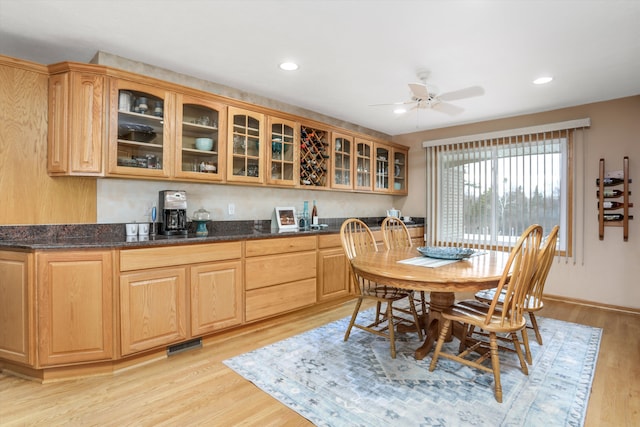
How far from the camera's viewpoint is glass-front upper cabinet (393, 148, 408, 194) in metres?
5.46

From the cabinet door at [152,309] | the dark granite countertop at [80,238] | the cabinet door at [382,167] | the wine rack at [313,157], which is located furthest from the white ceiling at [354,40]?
the cabinet door at [152,309]

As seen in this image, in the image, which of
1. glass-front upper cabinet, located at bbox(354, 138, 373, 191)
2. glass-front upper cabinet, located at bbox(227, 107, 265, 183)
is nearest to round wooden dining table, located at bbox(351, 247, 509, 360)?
glass-front upper cabinet, located at bbox(227, 107, 265, 183)

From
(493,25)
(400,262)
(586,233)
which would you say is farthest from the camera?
(586,233)

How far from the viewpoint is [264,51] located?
105 inches

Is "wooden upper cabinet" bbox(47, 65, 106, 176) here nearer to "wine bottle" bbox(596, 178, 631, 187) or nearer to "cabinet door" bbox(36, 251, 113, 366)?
"cabinet door" bbox(36, 251, 113, 366)

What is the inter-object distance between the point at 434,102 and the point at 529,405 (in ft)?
7.85

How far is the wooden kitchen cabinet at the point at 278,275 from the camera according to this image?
120 inches

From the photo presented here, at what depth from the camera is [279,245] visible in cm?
329

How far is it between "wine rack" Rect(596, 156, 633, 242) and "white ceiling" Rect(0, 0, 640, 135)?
35.3 inches

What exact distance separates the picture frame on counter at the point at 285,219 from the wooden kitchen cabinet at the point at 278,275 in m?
0.46

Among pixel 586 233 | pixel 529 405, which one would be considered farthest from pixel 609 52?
pixel 529 405

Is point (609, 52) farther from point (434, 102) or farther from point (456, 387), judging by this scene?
point (456, 387)

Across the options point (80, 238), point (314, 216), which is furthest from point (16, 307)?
point (314, 216)

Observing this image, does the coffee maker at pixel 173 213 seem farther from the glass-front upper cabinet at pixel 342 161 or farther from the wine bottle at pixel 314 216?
the glass-front upper cabinet at pixel 342 161
